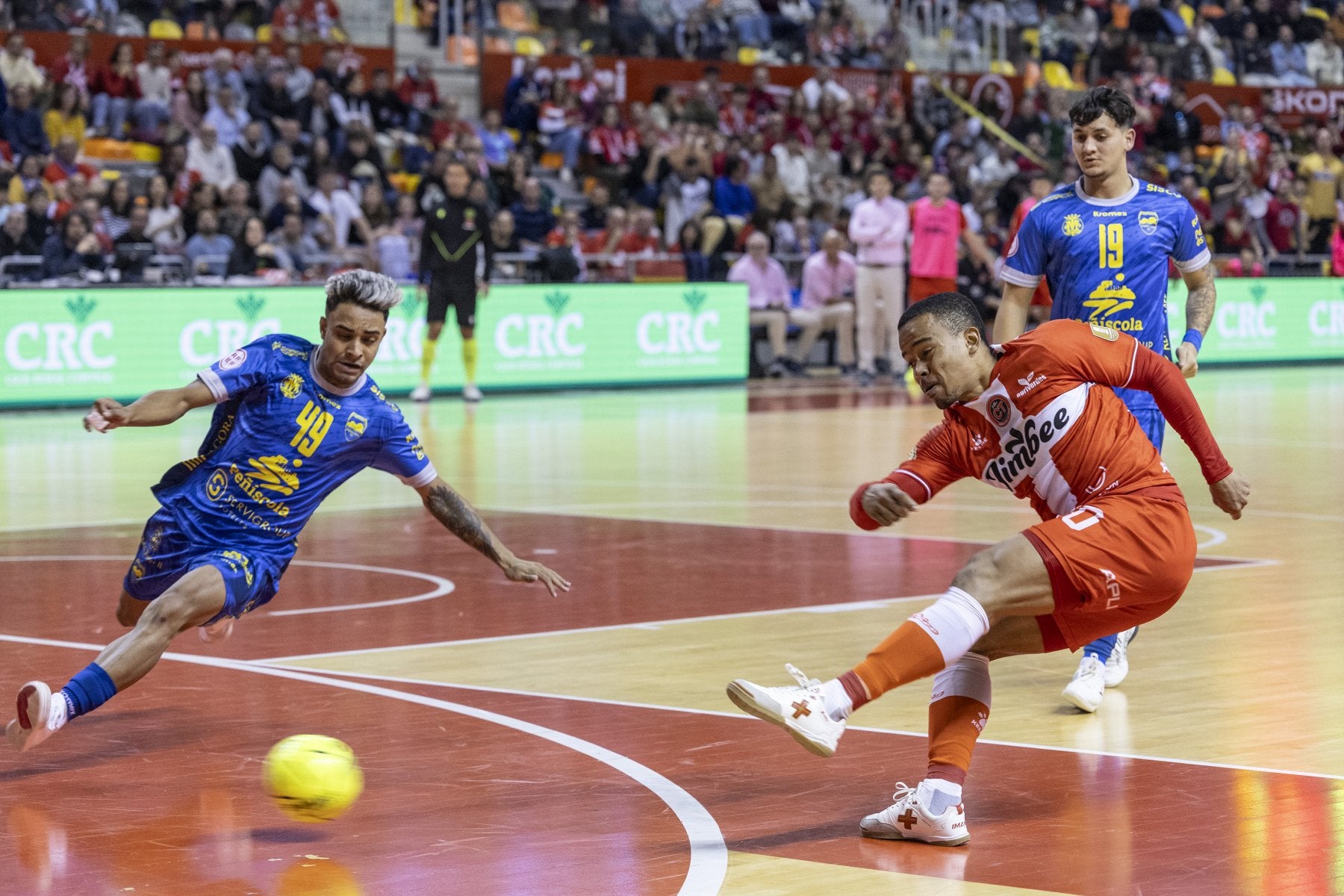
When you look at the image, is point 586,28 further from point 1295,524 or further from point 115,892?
point 115,892

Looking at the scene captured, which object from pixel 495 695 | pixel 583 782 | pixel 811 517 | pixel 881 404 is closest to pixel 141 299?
pixel 881 404

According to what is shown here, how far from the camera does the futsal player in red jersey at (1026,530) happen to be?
5.19 metres

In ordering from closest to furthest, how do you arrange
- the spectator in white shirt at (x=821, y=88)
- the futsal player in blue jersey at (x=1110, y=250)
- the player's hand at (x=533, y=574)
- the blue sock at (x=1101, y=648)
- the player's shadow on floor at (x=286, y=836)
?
the player's shadow on floor at (x=286, y=836)
the player's hand at (x=533, y=574)
the blue sock at (x=1101, y=648)
the futsal player in blue jersey at (x=1110, y=250)
the spectator in white shirt at (x=821, y=88)

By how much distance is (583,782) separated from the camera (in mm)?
5930

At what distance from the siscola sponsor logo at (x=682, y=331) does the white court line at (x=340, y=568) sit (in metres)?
13.1

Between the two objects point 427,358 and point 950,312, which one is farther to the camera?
point 427,358

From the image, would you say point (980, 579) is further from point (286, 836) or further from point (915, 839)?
point (286, 836)

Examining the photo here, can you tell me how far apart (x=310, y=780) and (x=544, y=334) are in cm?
1785

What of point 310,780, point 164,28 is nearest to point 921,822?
point 310,780

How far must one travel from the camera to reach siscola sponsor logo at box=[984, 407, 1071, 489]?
5.61 m

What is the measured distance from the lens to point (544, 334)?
23.0 meters

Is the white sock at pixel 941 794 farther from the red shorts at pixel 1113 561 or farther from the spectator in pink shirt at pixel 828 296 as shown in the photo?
the spectator in pink shirt at pixel 828 296

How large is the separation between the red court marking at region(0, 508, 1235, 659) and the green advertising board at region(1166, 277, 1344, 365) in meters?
17.1

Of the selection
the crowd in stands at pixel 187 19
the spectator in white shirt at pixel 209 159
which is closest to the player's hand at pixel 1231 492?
the spectator in white shirt at pixel 209 159
